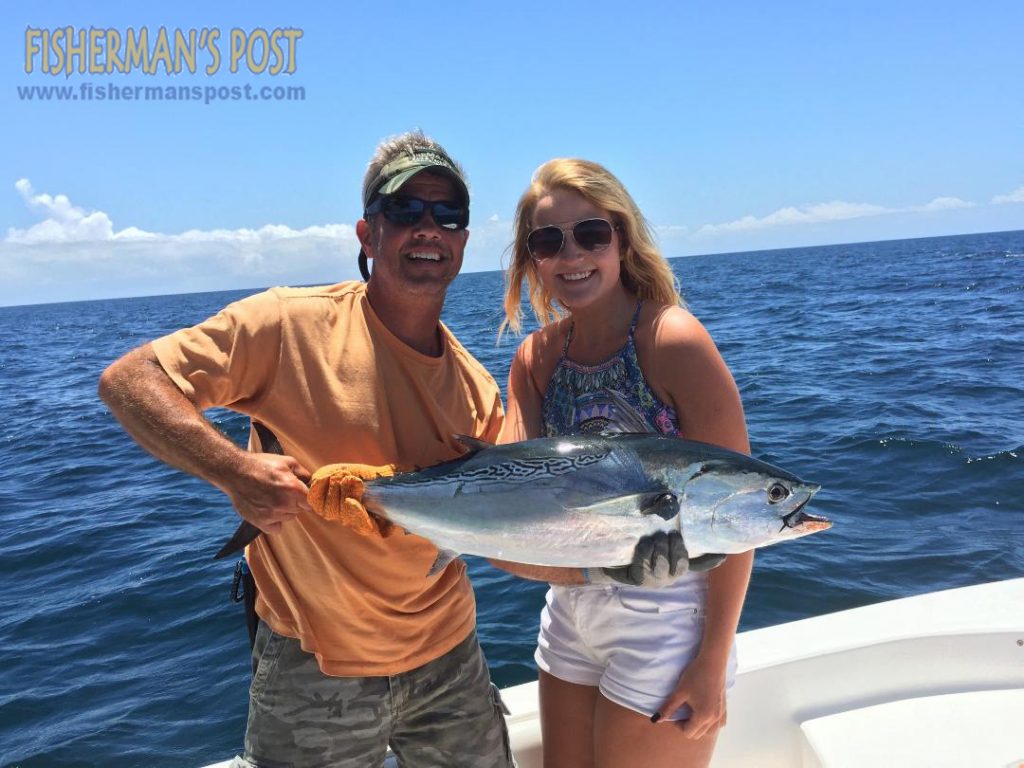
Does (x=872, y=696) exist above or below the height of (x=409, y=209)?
below

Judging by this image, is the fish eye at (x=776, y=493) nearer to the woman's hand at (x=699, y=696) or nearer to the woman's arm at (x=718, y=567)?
the woman's arm at (x=718, y=567)

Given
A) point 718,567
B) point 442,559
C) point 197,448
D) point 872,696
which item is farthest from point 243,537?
point 872,696

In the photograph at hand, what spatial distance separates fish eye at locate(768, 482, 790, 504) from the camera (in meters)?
2.09

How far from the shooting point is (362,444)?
2.46 meters

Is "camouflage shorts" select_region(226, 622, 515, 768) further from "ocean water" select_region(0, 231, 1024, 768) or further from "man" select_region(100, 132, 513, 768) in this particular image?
"ocean water" select_region(0, 231, 1024, 768)

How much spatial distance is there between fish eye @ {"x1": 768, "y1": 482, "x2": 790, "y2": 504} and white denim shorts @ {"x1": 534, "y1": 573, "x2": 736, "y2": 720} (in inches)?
17.1

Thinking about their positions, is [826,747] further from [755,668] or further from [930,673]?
[930,673]

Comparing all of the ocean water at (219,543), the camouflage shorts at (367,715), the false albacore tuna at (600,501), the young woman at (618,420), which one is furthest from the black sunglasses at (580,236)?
the ocean water at (219,543)

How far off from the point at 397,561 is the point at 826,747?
2130mm

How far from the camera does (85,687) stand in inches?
203

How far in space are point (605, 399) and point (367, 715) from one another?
4.72 feet

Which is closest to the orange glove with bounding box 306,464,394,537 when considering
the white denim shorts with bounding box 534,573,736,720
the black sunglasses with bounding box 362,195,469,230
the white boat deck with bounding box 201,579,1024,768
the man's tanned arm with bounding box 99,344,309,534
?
the man's tanned arm with bounding box 99,344,309,534

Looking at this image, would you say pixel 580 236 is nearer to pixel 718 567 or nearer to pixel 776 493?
pixel 776 493

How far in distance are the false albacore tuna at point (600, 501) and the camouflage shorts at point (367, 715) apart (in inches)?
25.9
